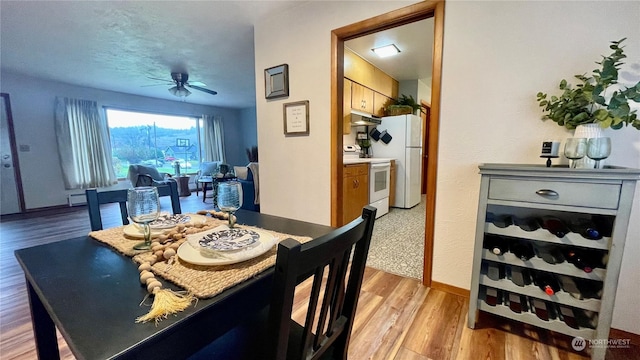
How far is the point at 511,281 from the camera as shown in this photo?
133 centimetres

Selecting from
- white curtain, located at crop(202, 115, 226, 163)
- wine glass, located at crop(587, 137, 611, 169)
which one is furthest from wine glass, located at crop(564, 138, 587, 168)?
white curtain, located at crop(202, 115, 226, 163)

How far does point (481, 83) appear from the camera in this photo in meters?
1.55

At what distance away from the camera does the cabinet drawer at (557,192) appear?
1079 mm

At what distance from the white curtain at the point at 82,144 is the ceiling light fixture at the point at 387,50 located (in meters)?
Result: 5.34

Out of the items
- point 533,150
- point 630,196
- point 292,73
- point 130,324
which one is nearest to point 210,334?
point 130,324

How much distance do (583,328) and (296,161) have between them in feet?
6.82

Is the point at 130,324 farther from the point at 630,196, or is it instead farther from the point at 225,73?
the point at 225,73

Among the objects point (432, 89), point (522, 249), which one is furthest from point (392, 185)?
point (522, 249)

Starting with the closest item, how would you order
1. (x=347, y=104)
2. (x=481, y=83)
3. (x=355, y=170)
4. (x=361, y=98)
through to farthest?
(x=481, y=83)
(x=355, y=170)
(x=347, y=104)
(x=361, y=98)

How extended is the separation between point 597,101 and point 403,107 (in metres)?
3.24

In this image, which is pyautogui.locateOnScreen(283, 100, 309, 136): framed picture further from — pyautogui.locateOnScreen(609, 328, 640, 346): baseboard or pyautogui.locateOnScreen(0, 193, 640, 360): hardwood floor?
pyautogui.locateOnScreen(609, 328, 640, 346): baseboard

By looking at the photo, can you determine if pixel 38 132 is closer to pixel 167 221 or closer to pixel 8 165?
pixel 8 165

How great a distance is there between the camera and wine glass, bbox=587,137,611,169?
111 centimetres

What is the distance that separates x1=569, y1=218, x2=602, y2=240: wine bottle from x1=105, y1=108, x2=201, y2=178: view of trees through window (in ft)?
22.7
